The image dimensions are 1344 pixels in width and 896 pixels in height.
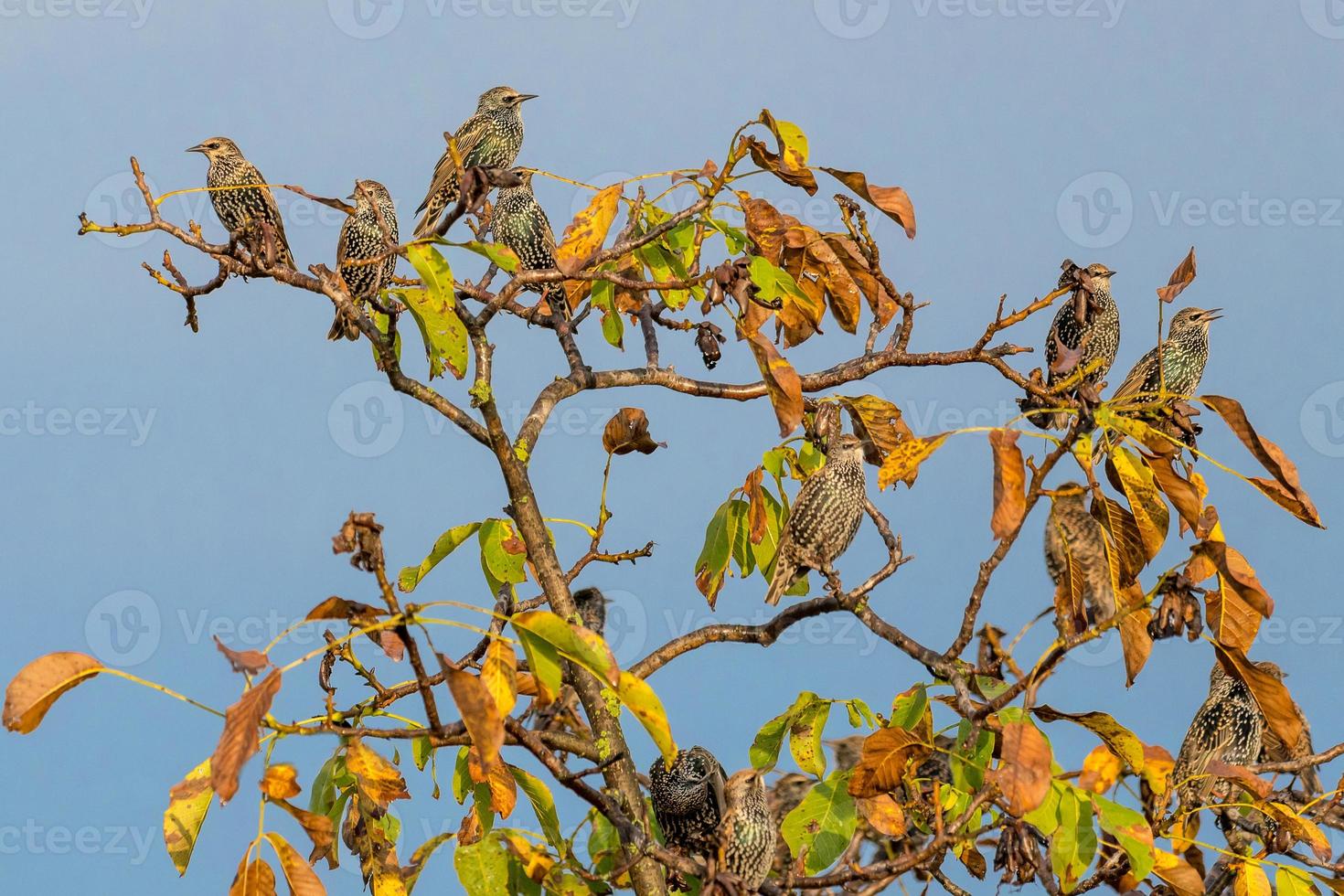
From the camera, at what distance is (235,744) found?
10.6 ft

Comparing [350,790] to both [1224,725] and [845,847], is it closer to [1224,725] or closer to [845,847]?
[845,847]

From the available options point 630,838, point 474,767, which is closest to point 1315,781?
point 630,838

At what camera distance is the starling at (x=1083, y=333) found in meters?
5.20

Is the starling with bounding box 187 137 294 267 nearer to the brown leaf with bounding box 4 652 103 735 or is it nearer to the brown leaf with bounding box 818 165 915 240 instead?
the brown leaf with bounding box 818 165 915 240

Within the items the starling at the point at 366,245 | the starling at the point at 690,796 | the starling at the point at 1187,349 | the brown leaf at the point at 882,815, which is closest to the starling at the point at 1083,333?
the starling at the point at 1187,349

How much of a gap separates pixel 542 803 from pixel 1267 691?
263 centimetres

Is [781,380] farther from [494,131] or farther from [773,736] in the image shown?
[494,131]

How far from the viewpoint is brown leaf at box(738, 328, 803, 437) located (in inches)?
189

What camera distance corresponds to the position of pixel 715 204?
5918mm

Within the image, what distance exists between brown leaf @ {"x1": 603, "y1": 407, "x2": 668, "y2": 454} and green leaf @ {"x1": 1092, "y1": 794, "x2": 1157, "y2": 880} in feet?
8.60

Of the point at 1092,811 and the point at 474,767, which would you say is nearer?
the point at 1092,811

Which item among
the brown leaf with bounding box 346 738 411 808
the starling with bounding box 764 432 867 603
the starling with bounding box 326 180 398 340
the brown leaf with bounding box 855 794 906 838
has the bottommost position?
the brown leaf with bounding box 346 738 411 808

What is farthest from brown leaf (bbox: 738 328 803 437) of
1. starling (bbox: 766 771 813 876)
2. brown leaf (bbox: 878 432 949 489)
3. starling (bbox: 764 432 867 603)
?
starling (bbox: 766 771 813 876)

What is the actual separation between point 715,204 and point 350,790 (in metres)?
2.82
